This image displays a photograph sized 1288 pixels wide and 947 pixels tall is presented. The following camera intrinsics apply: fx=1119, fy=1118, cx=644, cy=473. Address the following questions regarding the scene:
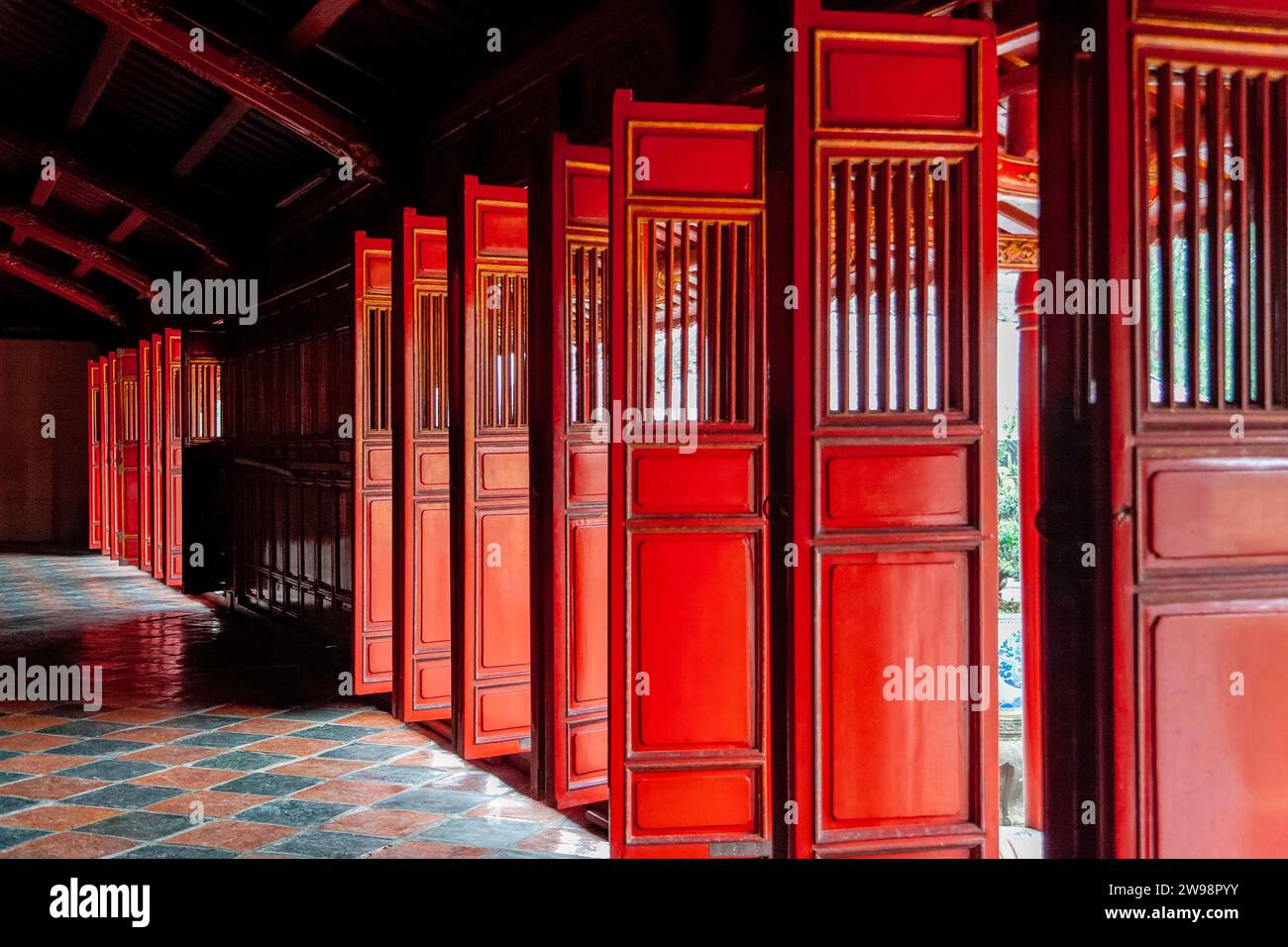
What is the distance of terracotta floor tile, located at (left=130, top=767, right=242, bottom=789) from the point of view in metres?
4.27

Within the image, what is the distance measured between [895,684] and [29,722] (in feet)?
14.4

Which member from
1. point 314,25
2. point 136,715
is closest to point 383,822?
point 136,715

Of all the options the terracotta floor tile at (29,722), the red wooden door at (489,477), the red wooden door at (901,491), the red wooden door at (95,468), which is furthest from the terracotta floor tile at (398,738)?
the red wooden door at (95,468)

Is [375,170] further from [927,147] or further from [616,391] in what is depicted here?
[927,147]

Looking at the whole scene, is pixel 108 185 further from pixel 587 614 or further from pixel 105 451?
pixel 105 451

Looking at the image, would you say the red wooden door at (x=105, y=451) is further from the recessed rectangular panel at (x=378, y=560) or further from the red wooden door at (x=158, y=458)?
the recessed rectangular panel at (x=378, y=560)

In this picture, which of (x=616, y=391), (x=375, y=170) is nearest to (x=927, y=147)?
(x=616, y=391)

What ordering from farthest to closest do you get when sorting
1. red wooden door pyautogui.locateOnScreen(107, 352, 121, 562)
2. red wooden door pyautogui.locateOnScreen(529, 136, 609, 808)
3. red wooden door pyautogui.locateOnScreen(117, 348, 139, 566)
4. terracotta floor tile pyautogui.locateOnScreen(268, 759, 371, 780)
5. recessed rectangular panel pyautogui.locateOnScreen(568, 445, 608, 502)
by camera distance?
red wooden door pyautogui.locateOnScreen(107, 352, 121, 562) → red wooden door pyautogui.locateOnScreen(117, 348, 139, 566) → terracotta floor tile pyautogui.locateOnScreen(268, 759, 371, 780) → recessed rectangular panel pyautogui.locateOnScreen(568, 445, 608, 502) → red wooden door pyautogui.locateOnScreen(529, 136, 609, 808)

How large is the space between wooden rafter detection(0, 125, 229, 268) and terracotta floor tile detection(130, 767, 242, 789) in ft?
16.5

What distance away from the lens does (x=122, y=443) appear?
12.4 m

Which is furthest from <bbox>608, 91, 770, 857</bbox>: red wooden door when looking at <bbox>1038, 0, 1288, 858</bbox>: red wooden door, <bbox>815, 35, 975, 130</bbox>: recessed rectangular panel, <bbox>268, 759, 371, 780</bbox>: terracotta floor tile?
<bbox>268, 759, 371, 780</bbox>: terracotta floor tile

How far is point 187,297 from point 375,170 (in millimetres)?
5919

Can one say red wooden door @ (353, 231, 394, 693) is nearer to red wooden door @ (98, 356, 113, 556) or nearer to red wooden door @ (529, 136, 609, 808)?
red wooden door @ (529, 136, 609, 808)

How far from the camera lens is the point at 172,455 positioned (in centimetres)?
1059
